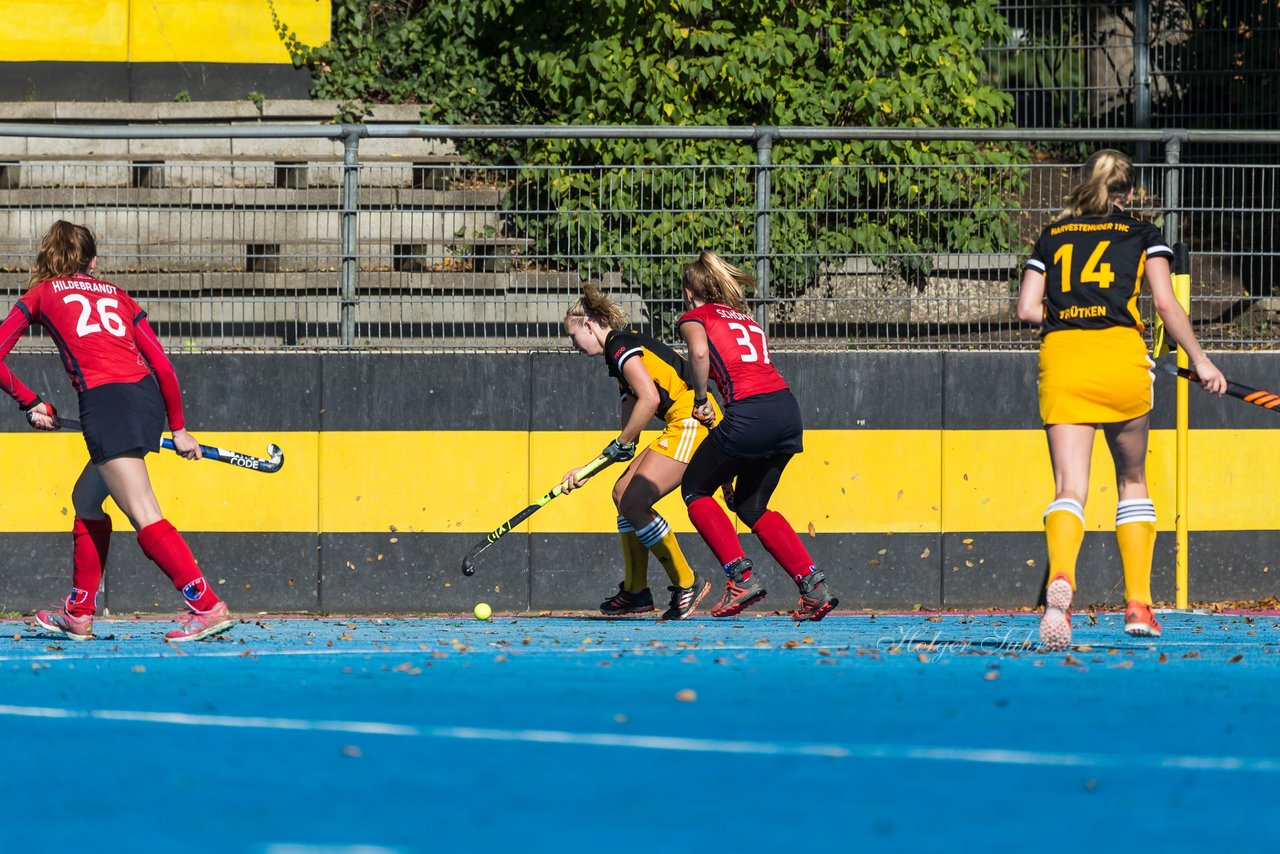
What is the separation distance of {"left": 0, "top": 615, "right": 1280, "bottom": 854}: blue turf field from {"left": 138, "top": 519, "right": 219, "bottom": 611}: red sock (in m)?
0.23

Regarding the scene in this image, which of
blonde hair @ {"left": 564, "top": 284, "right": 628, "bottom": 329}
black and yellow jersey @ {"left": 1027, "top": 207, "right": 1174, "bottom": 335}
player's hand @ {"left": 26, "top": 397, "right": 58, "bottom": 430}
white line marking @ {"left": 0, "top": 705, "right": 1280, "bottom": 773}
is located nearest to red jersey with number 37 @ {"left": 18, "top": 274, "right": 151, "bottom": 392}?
player's hand @ {"left": 26, "top": 397, "right": 58, "bottom": 430}

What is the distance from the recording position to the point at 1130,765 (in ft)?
14.5

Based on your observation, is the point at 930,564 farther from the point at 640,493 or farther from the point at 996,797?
the point at 996,797

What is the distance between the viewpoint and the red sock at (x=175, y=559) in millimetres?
7316

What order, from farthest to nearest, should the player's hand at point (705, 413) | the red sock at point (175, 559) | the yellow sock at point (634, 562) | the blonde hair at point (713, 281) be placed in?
the yellow sock at point (634, 562) → the player's hand at point (705, 413) → the blonde hair at point (713, 281) → the red sock at point (175, 559)

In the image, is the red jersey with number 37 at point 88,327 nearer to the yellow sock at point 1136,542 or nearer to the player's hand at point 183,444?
the player's hand at point 183,444

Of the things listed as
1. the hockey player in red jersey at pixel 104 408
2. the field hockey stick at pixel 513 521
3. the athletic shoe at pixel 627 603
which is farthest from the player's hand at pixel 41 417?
the athletic shoe at pixel 627 603

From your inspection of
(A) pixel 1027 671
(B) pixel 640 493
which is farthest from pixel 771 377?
(A) pixel 1027 671

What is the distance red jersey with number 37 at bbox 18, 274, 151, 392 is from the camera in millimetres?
7453

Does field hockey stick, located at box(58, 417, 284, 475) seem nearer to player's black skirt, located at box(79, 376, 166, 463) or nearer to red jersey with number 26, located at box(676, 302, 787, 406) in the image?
player's black skirt, located at box(79, 376, 166, 463)

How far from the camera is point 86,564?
7719 mm

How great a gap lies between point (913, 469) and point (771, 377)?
175 cm

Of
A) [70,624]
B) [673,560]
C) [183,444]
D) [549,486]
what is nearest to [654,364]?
[673,560]

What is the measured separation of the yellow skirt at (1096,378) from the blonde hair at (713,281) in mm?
2052
